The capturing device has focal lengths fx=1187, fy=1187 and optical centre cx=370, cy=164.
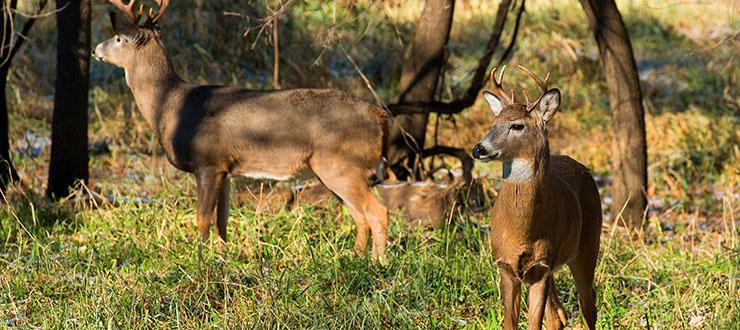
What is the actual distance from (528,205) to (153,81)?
4.39 meters

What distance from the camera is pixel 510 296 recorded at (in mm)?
5371

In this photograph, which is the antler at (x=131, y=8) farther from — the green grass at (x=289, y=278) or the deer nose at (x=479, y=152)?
the deer nose at (x=479, y=152)

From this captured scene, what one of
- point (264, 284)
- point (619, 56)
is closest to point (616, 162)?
point (619, 56)

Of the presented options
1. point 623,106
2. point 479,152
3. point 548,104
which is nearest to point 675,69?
point 623,106

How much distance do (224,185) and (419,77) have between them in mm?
2379

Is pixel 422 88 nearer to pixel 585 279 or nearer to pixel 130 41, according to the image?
pixel 130 41

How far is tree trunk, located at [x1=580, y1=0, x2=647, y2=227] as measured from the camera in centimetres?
940

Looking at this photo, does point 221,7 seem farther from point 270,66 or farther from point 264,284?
point 264,284

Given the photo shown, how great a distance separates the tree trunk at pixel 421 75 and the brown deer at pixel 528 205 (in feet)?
14.5

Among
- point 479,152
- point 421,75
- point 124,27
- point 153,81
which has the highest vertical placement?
point 479,152

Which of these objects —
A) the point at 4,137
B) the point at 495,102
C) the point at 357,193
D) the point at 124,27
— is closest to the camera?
the point at 495,102

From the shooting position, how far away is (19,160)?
37.6 feet

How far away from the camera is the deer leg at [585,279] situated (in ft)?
19.1

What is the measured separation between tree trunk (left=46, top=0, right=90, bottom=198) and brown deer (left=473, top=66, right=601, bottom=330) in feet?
16.3
